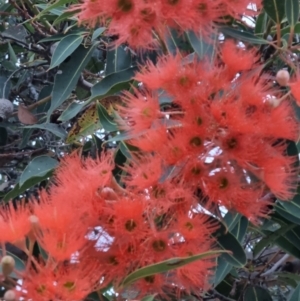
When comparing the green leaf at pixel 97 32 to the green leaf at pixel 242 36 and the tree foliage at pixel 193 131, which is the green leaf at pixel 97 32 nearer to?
the tree foliage at pixel 193 131

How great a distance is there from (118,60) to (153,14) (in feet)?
2.05

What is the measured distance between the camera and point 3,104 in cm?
223

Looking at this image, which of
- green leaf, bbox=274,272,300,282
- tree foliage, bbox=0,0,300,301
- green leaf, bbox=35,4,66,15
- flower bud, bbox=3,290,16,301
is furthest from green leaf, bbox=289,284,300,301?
green leaf, bbox=35,4,66,15

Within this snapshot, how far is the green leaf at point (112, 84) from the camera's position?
1.60 metres

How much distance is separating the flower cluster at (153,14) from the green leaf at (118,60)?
52 cm

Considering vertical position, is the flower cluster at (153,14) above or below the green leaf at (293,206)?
above

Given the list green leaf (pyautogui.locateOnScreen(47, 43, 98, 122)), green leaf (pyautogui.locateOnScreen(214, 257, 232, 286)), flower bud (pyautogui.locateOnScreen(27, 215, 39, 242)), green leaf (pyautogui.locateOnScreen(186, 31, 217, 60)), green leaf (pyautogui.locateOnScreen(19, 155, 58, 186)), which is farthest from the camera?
green leaf (pyautogui.locateOnScreen(47, 43, 98, 122))

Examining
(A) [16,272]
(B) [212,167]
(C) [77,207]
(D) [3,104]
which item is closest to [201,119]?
(B) [212,167]

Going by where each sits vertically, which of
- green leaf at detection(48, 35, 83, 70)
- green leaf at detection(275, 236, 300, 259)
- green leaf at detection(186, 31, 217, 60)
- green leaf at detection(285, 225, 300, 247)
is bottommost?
green leaf at detection(275, 236, 300, 259)

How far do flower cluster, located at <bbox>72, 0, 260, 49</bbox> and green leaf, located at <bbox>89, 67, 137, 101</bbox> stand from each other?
32 cm

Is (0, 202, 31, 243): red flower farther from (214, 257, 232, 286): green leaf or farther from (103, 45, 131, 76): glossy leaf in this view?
(103, 45, 131, 76): glossy leaf

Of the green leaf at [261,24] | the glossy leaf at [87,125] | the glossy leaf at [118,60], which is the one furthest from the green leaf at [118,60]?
the green leaf at [261,24]

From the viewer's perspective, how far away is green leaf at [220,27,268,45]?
1.38 meters

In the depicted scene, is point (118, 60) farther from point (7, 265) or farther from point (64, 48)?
point (7, 265)
